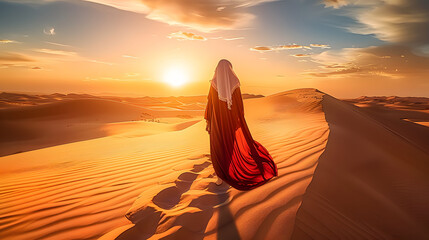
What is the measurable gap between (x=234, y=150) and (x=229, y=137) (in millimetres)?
246

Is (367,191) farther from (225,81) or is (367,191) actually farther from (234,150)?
(225,81)

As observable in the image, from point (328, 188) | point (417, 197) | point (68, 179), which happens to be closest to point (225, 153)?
point (328, 188)

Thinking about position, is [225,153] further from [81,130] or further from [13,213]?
[81,130]

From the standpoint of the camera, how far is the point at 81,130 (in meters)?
13.2

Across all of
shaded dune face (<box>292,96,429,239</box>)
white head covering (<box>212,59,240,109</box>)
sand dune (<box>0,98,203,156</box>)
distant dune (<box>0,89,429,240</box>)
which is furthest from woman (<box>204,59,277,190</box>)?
sand dune (<box>0,98,203,156</box>)

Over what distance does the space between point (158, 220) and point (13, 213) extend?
207 centimetres

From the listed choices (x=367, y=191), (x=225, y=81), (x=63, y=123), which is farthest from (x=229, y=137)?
(x=63, y=123)

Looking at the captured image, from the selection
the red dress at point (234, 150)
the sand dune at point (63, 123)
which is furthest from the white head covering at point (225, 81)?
the sand dune at point (63, 123)

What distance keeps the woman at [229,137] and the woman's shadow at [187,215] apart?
32cm

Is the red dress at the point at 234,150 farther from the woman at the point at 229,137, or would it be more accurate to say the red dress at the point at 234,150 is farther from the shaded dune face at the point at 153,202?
the shaded dune face at the point at 153,202

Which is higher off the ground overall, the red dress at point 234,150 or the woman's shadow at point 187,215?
the red dress at point 234,150

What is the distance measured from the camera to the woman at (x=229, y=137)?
2.99m

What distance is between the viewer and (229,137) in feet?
10.1

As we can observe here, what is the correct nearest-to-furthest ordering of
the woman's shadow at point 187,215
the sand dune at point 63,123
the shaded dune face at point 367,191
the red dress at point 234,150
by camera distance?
1. the woman's shadow at point 187,215
2. the shaded dune face at point 367,191
3. the red dress at point 234,150
4. the sand dune at point 63,123
